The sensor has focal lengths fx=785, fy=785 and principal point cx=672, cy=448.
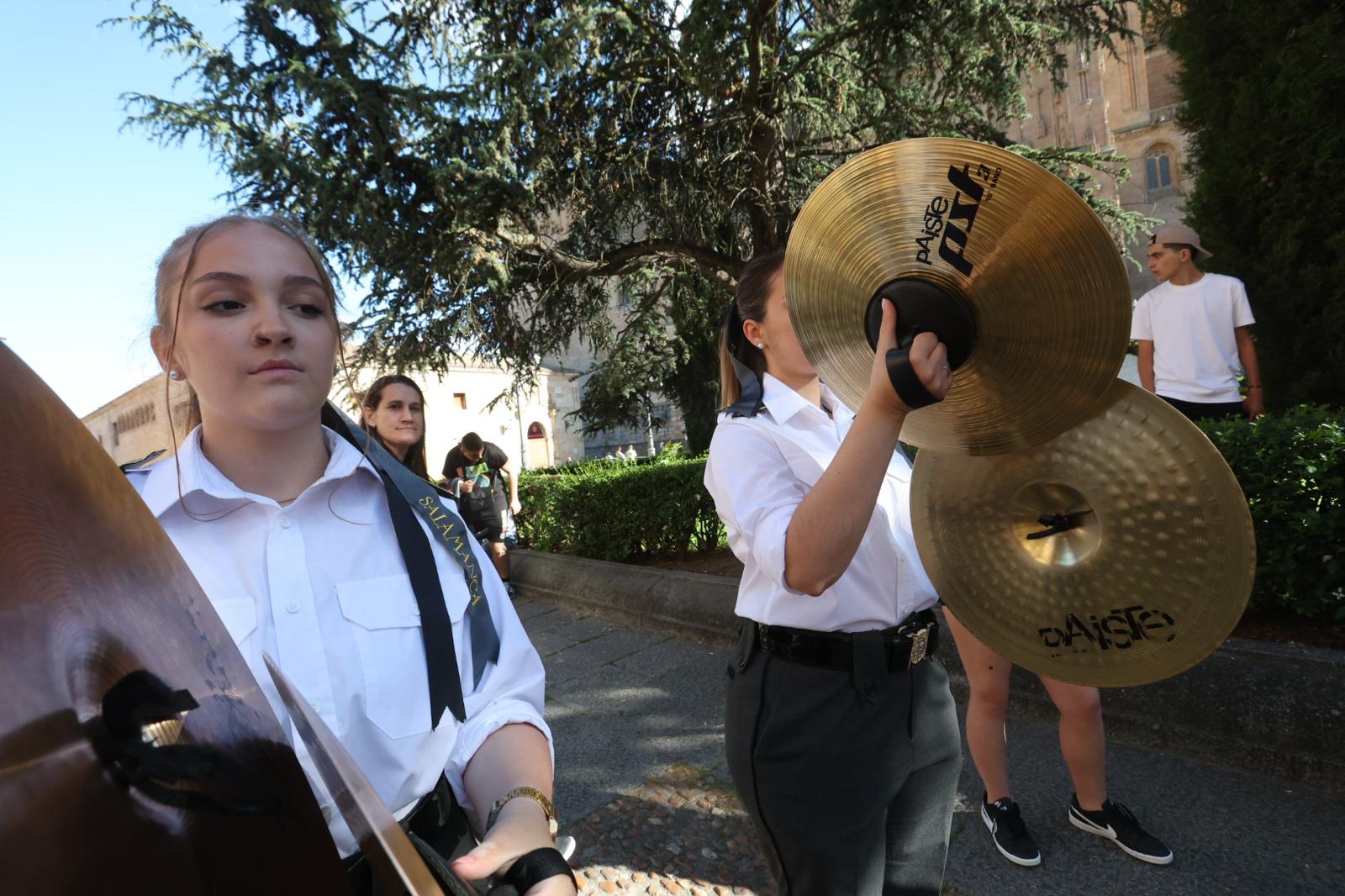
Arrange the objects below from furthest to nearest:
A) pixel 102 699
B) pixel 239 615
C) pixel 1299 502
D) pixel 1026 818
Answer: pixel 1299 502, pixel 1026 818, pixel 239 615, pixel 102 699

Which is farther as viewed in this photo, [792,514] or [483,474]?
[483,474]

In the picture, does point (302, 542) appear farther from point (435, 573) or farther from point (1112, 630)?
point (1112, 630)

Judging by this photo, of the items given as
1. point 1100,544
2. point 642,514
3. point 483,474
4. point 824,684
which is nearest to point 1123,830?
point 824,684

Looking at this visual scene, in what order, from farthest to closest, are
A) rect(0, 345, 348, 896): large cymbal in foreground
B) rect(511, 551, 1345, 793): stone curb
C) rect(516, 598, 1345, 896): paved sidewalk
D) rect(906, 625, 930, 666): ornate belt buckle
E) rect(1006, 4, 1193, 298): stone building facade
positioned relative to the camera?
rect(1006, 4, 1193, 298): stone building facade < rect(511, 551, 1345, 793): stone curb < rect(516, 598, 1345, 896): paved sidewalk < rect(906, 625, 930, 666): ornate belt buckle < rect(0, 345, 348, 896): large cymbal in foreground

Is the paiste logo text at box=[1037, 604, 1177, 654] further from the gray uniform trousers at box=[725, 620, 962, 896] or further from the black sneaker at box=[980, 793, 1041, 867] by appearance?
the black sneaker at box=[980, 793, 1041, 867]

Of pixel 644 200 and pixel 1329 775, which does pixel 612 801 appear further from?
pixel 644 200

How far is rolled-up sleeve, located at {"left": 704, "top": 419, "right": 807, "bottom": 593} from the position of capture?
1541 mm

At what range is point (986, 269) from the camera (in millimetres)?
1189

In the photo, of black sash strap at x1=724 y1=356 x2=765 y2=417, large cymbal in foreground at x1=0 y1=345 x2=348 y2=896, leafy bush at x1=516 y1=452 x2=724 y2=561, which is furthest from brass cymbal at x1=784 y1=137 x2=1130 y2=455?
leafy bush at x1=516 y1=452 x2=724 y2=561

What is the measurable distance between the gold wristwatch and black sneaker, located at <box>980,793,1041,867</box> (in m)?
2.11

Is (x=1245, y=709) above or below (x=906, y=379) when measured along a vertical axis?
below

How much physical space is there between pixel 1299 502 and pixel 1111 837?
184 centimetres

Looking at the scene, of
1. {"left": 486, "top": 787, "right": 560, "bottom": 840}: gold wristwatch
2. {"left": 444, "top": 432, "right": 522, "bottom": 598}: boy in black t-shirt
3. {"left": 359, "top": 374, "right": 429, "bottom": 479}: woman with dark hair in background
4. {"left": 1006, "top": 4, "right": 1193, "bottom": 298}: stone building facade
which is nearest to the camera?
{"left": 486, "top": 787, "right": 560, "bottom": 840}: gold wristwatch

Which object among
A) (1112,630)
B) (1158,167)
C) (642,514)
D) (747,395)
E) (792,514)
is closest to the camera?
(1112,630)
